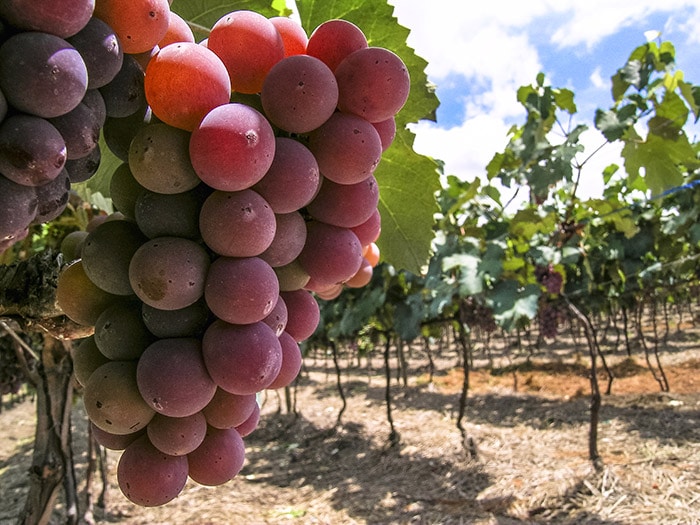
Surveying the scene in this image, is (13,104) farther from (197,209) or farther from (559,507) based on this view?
(559,507)

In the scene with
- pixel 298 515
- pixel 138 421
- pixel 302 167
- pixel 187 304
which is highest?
pixel 302 167

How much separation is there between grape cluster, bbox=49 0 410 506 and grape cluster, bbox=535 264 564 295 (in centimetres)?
681

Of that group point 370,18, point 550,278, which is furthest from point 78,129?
point 550,278

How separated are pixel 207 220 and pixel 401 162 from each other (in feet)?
1.60

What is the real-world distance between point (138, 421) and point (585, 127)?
5.21 m

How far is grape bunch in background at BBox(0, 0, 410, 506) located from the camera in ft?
1.39

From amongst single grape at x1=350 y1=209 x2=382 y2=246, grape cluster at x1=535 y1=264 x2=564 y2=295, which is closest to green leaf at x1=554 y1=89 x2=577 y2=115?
grape cluster at x1=535 y1=264 x2=564 y2=295

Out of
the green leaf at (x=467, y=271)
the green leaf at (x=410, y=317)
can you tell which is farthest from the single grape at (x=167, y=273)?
the green leaf at (x=410, y=317)

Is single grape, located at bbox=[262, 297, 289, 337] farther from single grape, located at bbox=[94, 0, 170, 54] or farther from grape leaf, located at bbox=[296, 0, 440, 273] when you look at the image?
grape leaf, located at bbox=[296, 0, 440, 273]

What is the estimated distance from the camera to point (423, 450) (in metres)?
8.30

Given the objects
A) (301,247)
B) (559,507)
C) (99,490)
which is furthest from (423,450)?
(301,247)

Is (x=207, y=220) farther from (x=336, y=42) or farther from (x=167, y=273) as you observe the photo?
(x=336, y=42)

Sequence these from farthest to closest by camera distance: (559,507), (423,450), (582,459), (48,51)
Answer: (423,450), (582,459), (559,507), (48,51)

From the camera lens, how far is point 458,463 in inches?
289
